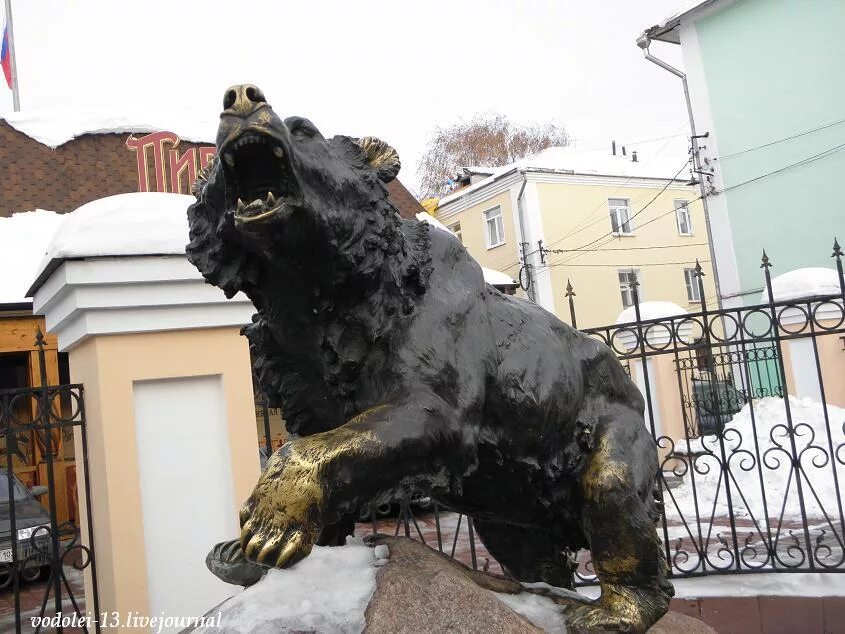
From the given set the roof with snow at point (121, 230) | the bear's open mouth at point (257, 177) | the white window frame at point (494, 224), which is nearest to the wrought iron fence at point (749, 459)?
the roof with snow at point (121, 230)

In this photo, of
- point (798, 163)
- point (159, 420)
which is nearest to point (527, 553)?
point (159, 420)

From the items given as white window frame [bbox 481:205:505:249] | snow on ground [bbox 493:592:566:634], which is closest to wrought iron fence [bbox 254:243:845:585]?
snow on ground [bbox 493:592:566:634]

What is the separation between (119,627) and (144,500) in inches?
20.3

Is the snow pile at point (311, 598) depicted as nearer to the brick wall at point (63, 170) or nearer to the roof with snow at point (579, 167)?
the brick wall at point (63, 170)

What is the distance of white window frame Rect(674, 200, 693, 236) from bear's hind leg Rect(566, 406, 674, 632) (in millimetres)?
25028

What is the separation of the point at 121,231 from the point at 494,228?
21.1m

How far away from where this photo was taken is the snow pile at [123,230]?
3.15 metres

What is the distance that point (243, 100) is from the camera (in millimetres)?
1481

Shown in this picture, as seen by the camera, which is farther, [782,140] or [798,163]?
[782,140]

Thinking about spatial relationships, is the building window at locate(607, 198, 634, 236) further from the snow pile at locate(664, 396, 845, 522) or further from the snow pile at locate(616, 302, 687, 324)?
the snow pile at locate(664, 396, 845, 522)

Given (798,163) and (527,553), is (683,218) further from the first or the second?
(527,553)

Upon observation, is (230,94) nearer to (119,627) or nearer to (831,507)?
(119,627)

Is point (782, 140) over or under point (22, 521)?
over

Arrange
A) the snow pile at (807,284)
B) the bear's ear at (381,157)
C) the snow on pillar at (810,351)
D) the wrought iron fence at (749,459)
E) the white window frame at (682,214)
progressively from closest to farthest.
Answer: the bear's ear at (381,157) → the wrought iron fence at (749,459) → the snow pile at (807,284) → the snow on pillar at (810,351) → the white window frame at (682,214)
